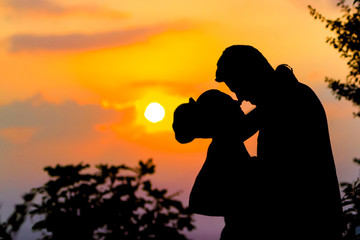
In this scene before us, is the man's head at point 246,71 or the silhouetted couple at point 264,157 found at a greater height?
the man's head at point 246,71

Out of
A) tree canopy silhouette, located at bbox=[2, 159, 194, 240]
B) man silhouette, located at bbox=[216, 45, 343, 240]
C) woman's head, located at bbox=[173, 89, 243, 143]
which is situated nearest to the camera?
man silhouette, located at bbox=[216, 45, 343, 240]

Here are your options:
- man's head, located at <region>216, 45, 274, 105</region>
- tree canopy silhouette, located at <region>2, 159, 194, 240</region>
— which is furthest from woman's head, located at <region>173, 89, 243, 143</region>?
tree canopy silhouette, located at <region>2, 159, 194, 240</region>

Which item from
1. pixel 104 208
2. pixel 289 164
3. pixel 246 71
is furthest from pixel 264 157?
pixel 104 208

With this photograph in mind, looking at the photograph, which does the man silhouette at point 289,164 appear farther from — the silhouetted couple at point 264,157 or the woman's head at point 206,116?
the woman's head at point 206,116

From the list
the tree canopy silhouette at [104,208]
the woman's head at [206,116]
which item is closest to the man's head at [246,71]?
the woman's head at [206,116]

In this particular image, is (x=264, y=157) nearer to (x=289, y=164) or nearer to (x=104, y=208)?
(x=289, y=164)

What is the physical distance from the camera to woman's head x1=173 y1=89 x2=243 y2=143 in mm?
3867

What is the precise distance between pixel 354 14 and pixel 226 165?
1256 centimetres

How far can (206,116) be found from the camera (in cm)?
394

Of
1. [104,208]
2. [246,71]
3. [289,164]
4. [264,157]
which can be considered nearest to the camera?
[289,164]

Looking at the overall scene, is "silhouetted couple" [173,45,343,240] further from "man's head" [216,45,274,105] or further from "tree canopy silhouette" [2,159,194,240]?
"tree canopy silhouette" [2,159,194,240]

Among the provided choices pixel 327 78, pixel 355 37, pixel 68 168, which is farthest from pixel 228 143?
pixel 327 78

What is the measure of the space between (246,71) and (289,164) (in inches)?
29.6

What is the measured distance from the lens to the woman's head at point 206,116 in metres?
3.87
